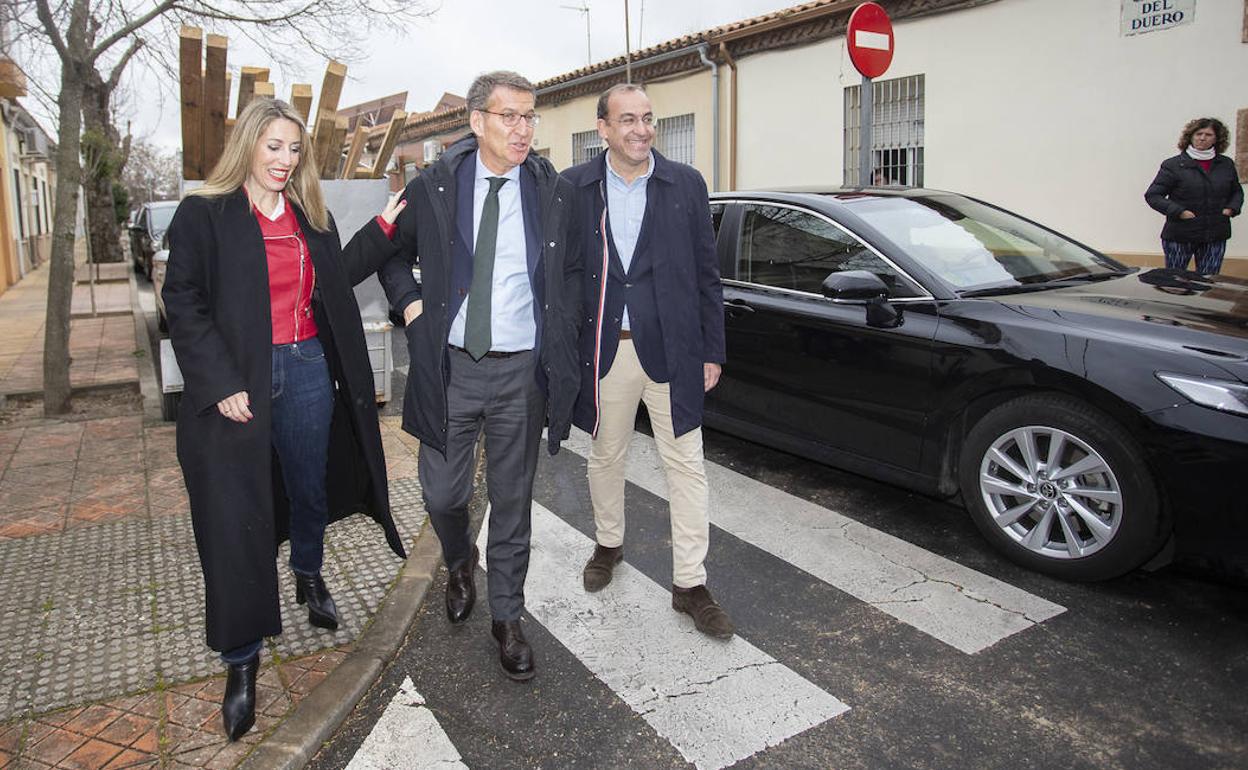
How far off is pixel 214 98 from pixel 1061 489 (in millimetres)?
5507

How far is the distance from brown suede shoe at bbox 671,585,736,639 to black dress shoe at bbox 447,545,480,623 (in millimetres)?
788

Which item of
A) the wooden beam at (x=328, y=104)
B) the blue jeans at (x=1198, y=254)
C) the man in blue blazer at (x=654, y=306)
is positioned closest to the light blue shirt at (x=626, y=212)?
the man in blue blazer at (x=654, y=306)

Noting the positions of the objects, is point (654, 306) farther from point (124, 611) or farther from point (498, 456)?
point (124, 611)

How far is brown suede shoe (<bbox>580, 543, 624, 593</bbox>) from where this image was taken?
3.77m

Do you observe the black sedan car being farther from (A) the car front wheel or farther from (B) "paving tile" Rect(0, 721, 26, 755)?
(B) "paving tile" Rect(0, 721, 26, 755)

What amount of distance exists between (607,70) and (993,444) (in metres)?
14.6

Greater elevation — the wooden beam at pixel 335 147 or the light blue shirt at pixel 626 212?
the wooden beam at pixel 335 147

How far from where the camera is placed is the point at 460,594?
11.4 ft

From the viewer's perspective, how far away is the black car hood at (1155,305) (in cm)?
349

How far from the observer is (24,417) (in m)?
6.89

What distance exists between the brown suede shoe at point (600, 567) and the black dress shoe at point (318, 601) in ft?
3.29

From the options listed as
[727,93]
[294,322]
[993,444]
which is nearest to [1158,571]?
[993,444]

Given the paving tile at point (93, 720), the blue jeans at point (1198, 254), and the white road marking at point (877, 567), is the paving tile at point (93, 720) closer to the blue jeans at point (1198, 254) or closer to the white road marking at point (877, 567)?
the white road marking at point (877, 567)

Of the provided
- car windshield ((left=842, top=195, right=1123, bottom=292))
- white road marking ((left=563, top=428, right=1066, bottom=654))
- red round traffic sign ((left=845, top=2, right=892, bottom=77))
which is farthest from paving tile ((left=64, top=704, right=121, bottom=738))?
red round traffic sign ((left=845, top=2, right=892, bottom=77))
